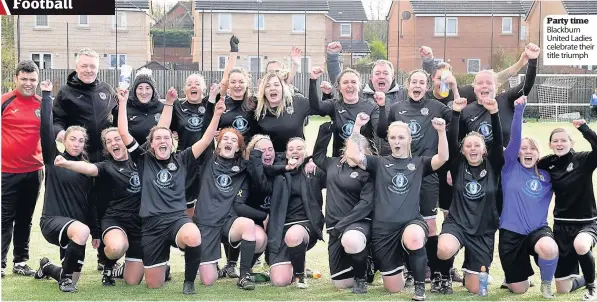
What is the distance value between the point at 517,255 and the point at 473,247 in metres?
0.34

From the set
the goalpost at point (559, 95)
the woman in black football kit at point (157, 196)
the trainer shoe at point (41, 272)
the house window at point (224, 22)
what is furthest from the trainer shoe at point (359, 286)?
the house window at point (224, 22)

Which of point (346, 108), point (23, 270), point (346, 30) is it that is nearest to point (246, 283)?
point (346, 108)

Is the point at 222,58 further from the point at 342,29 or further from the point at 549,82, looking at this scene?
the point at 549,82

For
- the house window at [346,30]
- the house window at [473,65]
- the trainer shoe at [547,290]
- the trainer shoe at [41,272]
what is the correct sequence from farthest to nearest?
1. the house window at [346,30]
2. the house window at [473,65]
3. the trainer shoe at [41,272]
4. the trainer shoe at [547,290]

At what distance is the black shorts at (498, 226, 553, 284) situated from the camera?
661 cm

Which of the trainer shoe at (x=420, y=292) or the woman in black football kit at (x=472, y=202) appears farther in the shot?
the woman in black football kit at (x=472, y=202)

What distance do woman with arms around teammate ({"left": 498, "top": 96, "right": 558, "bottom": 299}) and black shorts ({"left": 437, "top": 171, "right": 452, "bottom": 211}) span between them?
0.72 meters

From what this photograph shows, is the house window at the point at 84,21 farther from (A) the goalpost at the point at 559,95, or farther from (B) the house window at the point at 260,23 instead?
(A) the goalpost at the point at 559,95

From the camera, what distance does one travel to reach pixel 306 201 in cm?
717

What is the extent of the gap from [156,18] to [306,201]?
34940 millimetres

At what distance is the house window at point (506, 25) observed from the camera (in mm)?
34938

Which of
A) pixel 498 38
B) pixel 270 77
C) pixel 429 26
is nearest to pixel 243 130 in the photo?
pixel 270 77

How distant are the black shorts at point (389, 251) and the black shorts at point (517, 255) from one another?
2.16ft

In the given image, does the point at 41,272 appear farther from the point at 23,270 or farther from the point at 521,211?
the point at 521,211
